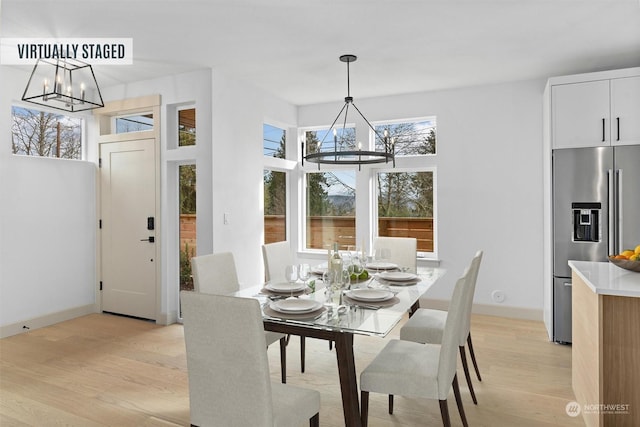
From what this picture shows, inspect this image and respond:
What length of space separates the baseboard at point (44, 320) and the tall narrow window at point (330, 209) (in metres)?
2.81

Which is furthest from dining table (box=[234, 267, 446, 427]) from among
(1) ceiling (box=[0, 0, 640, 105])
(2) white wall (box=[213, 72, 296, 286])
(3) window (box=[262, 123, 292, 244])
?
(3) window (box=[262, 123, 292, 244])

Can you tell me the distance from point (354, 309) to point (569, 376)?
6.56 feet

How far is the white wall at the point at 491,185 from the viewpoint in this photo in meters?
4.41

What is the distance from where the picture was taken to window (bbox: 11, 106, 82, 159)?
13.5 ft

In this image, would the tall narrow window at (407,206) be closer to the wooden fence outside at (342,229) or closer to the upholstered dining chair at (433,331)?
the wooden fence outside at (342,229)


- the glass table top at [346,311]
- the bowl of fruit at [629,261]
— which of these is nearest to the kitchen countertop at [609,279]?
the bowl of fruit at [629,261]

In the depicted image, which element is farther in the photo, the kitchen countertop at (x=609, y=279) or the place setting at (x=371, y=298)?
the place setting at (x=371, y=298)

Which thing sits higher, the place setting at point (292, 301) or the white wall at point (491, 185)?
the white wall at point (491, 185)

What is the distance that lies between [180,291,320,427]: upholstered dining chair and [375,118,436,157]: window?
3829 millimetres

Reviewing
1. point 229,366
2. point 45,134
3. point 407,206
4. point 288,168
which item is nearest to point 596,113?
point 407,206

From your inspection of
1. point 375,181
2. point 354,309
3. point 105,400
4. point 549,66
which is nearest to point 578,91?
point 549,66

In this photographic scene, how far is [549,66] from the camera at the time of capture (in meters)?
3.96

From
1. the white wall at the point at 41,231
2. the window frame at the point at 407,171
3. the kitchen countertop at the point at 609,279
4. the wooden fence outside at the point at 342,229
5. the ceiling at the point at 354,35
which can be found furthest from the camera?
the wooden fence outside at the point at 342,229

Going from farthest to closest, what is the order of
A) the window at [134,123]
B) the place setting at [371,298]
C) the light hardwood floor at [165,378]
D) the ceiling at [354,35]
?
the window at [134,123] → the ceiling at [354,35] → the light hardwood floor at [165,378] → the place setting at [371,298]
